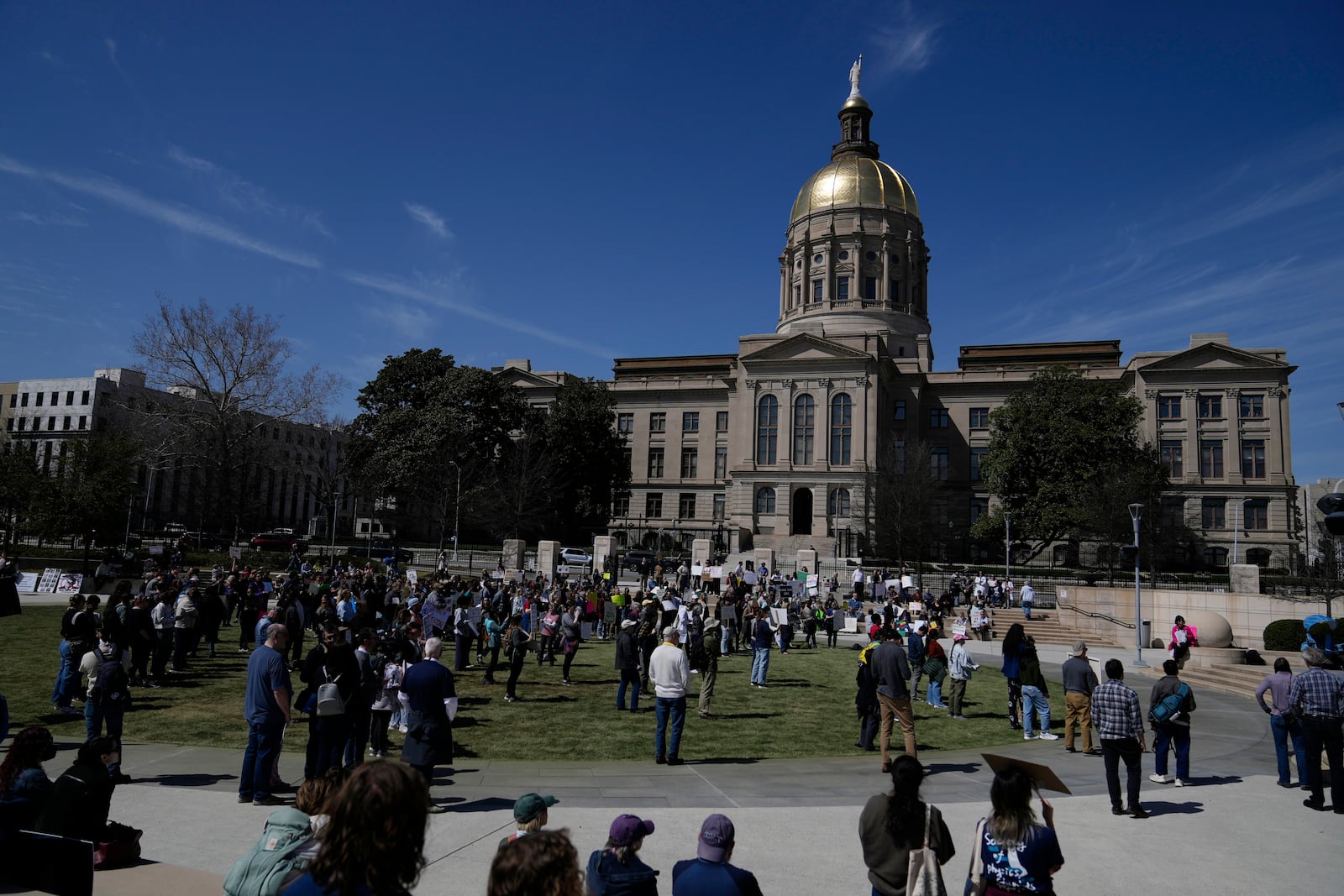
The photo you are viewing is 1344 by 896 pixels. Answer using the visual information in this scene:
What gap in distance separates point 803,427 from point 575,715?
182ft

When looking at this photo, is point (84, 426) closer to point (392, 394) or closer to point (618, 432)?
point (392, 394)

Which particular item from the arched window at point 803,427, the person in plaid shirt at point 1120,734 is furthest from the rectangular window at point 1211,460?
the person in plaid shirt at point 1120,734

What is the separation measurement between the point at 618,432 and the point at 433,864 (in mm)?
75260

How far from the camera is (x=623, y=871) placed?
15.1ft

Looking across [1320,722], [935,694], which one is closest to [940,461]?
[935,694]

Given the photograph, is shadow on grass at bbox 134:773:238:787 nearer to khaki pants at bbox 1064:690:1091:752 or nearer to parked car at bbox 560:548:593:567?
khaki pants at bbox 1064:690:1091:752

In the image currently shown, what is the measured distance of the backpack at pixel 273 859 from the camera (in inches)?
170

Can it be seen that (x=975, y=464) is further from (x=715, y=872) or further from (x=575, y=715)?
(x=715, y=872)

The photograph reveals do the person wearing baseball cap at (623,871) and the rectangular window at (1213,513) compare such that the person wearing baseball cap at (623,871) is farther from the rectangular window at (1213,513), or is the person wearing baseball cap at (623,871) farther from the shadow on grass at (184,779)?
the rectangular window at (1213,513)

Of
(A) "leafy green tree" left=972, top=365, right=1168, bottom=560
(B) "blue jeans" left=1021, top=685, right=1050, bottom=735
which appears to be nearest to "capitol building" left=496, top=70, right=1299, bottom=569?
(A) "leafy green tree" left=972, top=365, right=1168, bottom=560

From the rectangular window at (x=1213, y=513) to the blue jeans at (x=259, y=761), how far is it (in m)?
71.4

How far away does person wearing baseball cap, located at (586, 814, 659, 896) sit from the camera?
14.9ft

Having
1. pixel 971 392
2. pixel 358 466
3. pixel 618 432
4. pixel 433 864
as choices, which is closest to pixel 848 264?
pixel 971 392

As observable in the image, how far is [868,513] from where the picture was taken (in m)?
64.6
